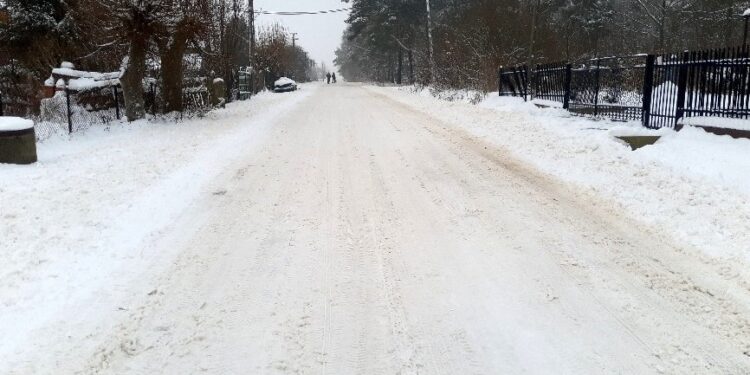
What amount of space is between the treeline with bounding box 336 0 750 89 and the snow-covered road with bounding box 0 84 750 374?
19.1m

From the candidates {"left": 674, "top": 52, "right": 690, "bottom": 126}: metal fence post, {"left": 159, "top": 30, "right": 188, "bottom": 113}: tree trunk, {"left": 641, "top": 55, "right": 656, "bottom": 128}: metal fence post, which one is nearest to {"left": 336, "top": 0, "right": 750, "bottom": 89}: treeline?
{"left": 641, "top": 55, "right": 656, "bottom": 128}: metal fence post

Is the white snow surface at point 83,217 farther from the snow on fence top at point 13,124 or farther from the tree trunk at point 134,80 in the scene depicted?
the tree trunk at point 134,80

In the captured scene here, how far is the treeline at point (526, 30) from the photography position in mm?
28094

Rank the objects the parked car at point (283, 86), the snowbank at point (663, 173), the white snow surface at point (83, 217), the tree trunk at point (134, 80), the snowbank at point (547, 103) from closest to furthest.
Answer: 1. the white snow surface at point (83, 217)
2. the snowbank at point (663, 173)
3. the tree trunk at point (134, 80)
4. the snowbank at point (547, 103)
5. the parked car at point (283, 86)

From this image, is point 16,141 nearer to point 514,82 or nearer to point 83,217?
point 83,217

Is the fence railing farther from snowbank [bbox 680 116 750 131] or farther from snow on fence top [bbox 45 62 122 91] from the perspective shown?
snow on fence top [bbox 45 62 122 91]

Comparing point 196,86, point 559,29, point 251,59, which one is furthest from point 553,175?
point 559,29

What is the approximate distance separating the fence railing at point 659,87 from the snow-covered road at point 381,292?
4.43 metres

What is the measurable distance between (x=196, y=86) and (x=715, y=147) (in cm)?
1572

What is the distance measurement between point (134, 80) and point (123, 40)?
3.42 feet

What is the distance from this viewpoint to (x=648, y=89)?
35.2 feet

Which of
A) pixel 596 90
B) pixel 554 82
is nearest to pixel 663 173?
pixel 596 90

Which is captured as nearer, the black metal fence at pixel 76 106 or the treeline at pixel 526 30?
the black metal fence at pixel 76 106

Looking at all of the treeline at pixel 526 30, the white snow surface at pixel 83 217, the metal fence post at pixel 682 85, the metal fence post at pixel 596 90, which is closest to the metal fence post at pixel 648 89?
the metal fence post at pixel 682 85
